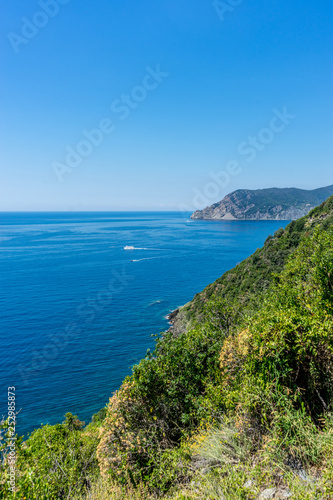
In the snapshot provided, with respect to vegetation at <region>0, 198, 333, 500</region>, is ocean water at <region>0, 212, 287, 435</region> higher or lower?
lower

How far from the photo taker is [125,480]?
7645 millimetres

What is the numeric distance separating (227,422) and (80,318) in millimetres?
42650

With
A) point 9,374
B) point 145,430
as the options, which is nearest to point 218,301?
point 145,430

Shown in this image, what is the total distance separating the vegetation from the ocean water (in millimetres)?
11316

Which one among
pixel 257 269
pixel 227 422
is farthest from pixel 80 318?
pixel 227 422

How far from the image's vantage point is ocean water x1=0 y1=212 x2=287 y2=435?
Result: 95.5ft

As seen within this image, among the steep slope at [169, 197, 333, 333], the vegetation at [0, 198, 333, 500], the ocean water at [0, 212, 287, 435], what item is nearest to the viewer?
the vegetation at [0, 198, 333, 500]

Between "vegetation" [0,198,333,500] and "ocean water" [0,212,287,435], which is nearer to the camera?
"vegetation" [0,198,333,500]

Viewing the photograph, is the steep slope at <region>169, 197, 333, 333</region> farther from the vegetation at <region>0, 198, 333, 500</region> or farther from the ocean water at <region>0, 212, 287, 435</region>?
the vegetation at <region>0, 198, 333, 500</region>

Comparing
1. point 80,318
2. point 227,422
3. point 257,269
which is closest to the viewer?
point 227,422

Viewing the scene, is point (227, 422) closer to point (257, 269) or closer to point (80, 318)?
point (257, 269)

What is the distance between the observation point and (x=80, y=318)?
150 ft

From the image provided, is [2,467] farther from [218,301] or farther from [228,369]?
[218,301]

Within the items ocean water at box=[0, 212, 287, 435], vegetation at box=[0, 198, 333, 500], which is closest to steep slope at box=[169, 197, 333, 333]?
ocean water at box=[0, 212, 287, 435]
